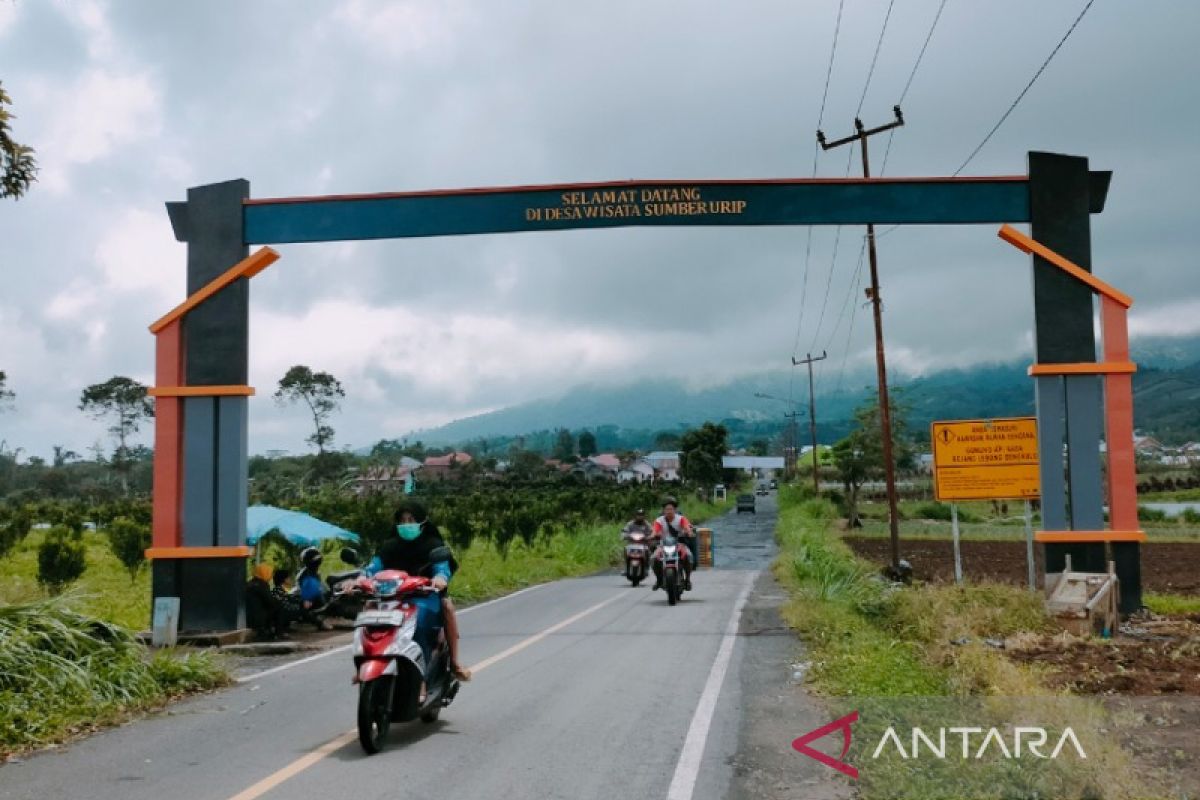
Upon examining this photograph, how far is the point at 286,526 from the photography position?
21.2 meters

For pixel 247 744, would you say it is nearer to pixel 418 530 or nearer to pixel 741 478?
pixel 418 530

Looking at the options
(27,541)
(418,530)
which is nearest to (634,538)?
(418,530)

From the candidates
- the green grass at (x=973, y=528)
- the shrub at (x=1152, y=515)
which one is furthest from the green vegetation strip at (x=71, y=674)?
the shrub at (x=1152, y=515)

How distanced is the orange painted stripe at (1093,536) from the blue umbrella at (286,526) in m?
13.4

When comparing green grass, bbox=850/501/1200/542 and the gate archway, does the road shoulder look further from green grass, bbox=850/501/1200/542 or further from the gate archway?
green grass, bbox=850/501/1200/542

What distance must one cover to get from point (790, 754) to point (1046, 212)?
9.69 metres

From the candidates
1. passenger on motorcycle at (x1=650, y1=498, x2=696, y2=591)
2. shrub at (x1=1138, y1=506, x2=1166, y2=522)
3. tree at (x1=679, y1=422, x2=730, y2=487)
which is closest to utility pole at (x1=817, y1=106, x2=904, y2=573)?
passenger on motorcycle at (x1=650, y1=498, x2=696, y2=591)

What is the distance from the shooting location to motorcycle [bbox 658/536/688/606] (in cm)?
1816

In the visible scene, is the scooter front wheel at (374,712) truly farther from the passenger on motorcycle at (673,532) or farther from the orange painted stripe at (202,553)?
the passenger on motorcycle at (673,532)

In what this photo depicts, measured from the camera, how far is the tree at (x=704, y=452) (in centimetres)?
10269

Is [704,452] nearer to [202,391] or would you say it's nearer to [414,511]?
[202,391]

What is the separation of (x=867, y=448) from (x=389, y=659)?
48241 millimetres

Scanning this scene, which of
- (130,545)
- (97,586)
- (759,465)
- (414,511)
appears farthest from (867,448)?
(759,465)

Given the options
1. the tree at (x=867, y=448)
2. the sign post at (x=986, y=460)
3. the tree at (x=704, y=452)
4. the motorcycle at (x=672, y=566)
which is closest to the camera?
the sign post at (x=986, y=460)
